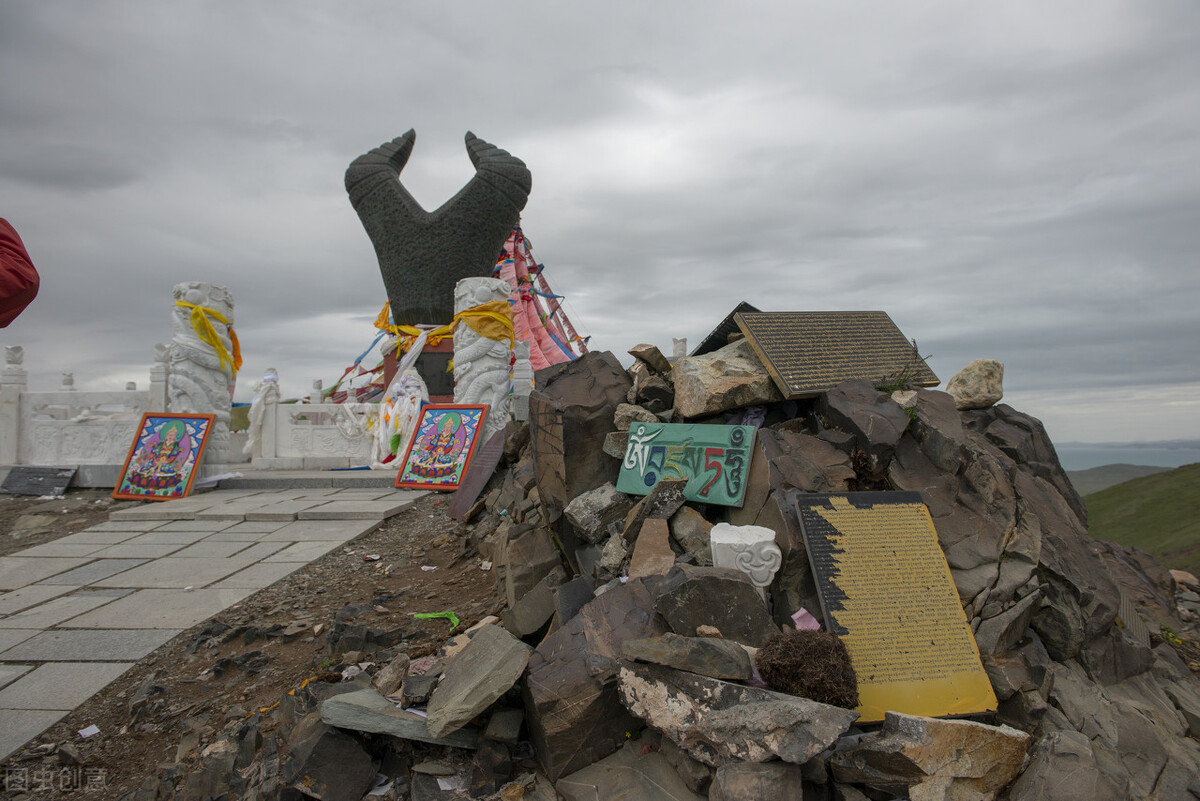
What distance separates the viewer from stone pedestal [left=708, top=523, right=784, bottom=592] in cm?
314

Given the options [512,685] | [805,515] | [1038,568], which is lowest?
[512,685]

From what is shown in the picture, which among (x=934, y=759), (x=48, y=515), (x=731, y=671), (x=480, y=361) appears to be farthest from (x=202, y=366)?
(x=934, y=759)

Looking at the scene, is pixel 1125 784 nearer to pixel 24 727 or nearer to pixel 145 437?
pixel 24 727

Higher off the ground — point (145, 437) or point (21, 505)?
point (145, 437)

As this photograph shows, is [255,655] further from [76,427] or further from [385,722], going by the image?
[76,427]

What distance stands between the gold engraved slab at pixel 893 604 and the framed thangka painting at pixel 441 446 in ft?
18.8

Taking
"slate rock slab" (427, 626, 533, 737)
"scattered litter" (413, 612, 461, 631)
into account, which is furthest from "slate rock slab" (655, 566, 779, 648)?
"scattered litter" (413, 612, 461, 631)

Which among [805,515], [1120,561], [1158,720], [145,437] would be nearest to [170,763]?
[805,515]

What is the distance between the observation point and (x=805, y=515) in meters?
3.31

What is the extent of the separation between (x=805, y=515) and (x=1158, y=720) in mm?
2065

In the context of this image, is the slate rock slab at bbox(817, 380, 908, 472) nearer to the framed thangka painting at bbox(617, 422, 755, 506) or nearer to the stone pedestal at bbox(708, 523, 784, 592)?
the framed thangka painting at bbox(617, 422, 755, 506)

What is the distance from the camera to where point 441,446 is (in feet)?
28.1

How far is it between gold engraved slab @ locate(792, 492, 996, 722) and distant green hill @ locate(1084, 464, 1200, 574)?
479cm

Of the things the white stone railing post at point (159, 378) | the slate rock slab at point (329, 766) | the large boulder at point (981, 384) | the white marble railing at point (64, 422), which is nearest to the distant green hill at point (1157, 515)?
the large boulder at point (981, 384)
